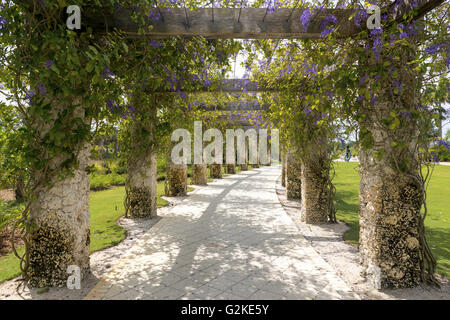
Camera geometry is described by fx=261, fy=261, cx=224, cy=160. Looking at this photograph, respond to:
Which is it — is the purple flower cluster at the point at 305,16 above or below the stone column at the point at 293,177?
above

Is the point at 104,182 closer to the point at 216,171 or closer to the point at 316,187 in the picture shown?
the point at 216,171

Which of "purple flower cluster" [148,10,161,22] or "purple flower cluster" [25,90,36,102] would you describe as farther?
"purple flower cluster" [148,10,161,22]

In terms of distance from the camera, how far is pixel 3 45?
2883mm

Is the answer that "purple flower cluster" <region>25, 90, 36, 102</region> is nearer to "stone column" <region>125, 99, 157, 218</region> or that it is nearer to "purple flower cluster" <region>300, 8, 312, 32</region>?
"purple flower cluster" <region>300, 8, 312, 32</region>

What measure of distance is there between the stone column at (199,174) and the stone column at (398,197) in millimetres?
10865

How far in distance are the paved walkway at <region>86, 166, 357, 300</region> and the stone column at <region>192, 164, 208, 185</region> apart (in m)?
7.23

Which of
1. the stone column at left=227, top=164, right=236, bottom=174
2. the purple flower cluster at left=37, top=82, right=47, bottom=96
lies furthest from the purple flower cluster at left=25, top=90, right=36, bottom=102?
the stone column at left=227, top=164, right=236, bottom=174

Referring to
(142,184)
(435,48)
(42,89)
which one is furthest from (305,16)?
(142,184)

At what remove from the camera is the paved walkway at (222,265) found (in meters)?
3.01

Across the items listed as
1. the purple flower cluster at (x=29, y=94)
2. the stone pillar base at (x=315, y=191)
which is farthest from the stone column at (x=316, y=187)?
the purple flower cluster at (x=29, y=94)

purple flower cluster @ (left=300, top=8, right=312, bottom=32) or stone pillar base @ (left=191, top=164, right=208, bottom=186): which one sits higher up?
purple flower cluster @ (left=300, top=8, right=312, bottom=32)

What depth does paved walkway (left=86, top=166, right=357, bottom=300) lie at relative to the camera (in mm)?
3008

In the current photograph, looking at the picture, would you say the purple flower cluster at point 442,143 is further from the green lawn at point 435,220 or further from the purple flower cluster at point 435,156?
the green lawn at point 435,220

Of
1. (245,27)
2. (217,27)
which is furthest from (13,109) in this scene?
(245,27)
